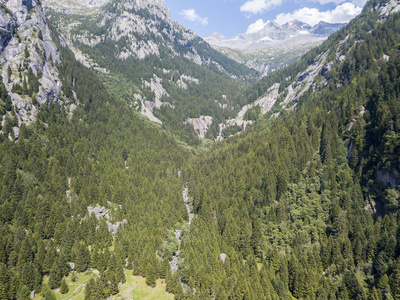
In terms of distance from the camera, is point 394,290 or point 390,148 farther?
point 390,148

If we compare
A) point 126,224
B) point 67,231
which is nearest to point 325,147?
point 126,224

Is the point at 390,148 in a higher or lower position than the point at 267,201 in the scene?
higher

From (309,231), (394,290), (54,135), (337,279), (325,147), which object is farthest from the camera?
(54,135)

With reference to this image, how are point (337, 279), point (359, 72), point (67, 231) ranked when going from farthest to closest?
1. point (359, 72)
2. point (67, 231)
3. point (337, 279)

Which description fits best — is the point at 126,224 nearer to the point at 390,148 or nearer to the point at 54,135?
the point at 54,135

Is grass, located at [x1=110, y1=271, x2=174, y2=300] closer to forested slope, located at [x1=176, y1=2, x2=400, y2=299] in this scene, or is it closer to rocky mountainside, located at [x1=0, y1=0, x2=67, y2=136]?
forested slope, located at [x1=176, y1=2, x2=400, y2=299]

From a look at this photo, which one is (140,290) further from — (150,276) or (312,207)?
(312,207)

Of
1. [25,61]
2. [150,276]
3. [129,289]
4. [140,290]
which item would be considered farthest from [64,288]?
[25,61]

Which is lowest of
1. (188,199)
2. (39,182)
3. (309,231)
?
(309,231)

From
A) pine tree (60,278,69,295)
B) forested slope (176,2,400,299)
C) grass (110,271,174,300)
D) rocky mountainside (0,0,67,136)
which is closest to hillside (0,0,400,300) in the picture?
pine tree (60,278,69,295)
